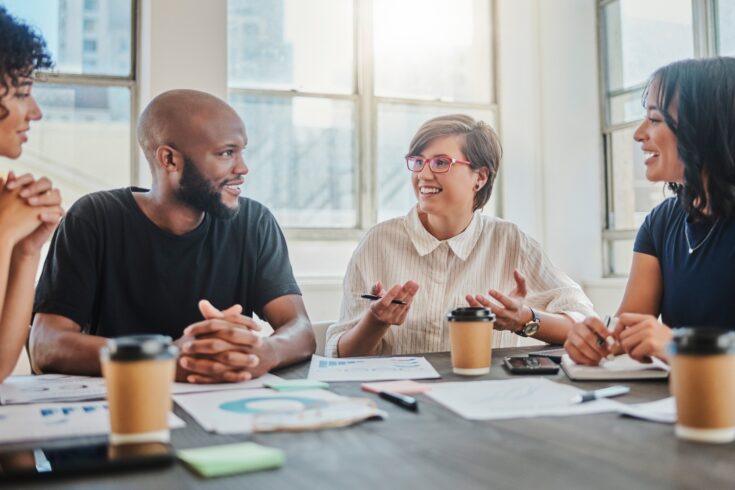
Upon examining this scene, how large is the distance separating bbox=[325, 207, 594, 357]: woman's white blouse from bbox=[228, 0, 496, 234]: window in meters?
2.12

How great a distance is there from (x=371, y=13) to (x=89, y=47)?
5.64ft

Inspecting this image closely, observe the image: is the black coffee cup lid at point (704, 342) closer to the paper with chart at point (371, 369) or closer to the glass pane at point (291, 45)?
the paper with chart at point (371, 369)

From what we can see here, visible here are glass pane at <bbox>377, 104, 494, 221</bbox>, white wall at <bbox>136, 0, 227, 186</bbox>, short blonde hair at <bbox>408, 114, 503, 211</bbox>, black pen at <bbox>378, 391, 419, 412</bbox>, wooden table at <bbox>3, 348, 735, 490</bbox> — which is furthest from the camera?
glass pane at <bbox>377, 104, 494, 221</bbox>

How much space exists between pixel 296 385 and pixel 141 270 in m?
0.83

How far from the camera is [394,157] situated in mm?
4645

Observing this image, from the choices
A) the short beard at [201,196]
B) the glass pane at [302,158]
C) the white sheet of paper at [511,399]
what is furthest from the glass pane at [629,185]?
the white sheet of paper at [511,399]

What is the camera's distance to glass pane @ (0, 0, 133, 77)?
3.97m

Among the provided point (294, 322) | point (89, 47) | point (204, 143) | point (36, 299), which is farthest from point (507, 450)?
point (89, 47)

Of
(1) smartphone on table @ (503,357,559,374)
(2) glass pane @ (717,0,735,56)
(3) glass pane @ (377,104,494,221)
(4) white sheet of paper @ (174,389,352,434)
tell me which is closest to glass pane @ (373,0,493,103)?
(3) glass pane @ (377,104,494,221)

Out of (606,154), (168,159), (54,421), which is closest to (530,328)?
(168,159)

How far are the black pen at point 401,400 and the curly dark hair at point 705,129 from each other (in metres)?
1.05

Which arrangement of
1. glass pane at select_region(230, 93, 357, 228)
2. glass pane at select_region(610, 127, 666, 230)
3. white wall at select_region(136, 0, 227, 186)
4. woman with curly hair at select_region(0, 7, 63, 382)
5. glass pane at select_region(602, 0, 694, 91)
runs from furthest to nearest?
glass pane at select_region(610, 127, 666, 230) < glass pane at select_region(230, 93, 357, 228) < glass pane at select_region(602, 0, 694, 91) < white wall at select_region(136, 0, 227, 186) < woman with curly hair at select_region(0, 7, 63, 382)

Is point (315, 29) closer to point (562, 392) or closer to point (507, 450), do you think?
point (562, 392)

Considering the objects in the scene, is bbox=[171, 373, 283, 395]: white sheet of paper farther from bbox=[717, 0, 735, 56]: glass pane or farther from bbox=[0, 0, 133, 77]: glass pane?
bbox=[717, 0, 735, 56]: glass pane
